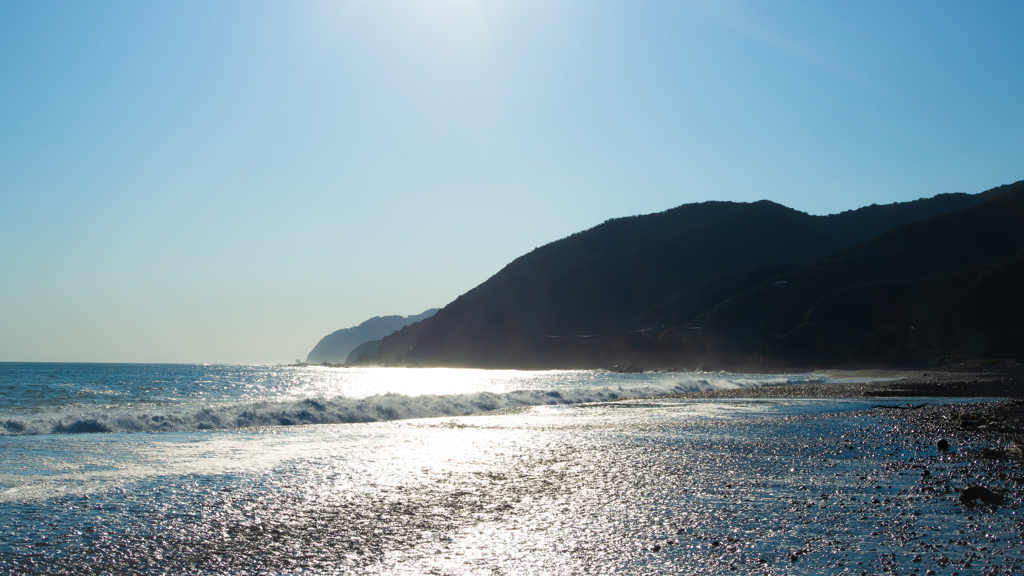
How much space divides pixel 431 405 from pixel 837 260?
348 feet

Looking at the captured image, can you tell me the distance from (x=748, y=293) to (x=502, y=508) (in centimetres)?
11081

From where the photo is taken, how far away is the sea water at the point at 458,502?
19.6ft

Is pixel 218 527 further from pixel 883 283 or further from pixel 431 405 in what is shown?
pixel 883 283

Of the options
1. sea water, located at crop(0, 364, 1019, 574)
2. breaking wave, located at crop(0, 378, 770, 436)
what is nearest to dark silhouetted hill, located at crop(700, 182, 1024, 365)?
breaking wave, located at crop(0, 378, 770, 436)

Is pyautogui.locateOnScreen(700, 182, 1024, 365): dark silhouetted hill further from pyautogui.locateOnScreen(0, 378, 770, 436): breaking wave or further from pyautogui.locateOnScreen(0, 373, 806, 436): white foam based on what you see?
pyautogui.locateOnScreen(0, 378, 770, 436): breaking wave

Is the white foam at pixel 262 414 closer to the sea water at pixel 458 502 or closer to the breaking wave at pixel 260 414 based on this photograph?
the breaking wave at pixel 260 414

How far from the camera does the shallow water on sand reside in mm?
5922

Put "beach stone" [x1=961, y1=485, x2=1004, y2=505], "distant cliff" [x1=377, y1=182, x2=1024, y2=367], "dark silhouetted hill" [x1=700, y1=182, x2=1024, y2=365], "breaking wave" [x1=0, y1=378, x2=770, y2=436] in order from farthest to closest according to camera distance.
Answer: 1. "distant cliff" [x1=377, y1=182, x2=1024, y2=367]
2. "dark silhouetted hill" [x1=700, y1=182, x2=1024, y2=365]
3. "breaking wave" [x1=0, y1=378, x2=770, y2=436]
4. "beach stone" [x1=961, y1=485, x2=1004, y2=505]

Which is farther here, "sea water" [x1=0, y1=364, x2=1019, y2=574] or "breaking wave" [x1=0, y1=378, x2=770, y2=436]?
"breaking wave" [x1=0, y1=378, x2=770, y2=436]

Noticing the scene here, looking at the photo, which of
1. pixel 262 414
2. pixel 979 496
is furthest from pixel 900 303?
pixel 979 496

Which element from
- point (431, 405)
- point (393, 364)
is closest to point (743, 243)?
point (393, 364)

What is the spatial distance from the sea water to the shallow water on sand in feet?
0.12

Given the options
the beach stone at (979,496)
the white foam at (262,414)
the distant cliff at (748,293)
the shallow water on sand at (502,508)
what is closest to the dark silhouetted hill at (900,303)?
the distant cliff at (748,293)

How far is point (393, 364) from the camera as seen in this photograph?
17600 centimetres
